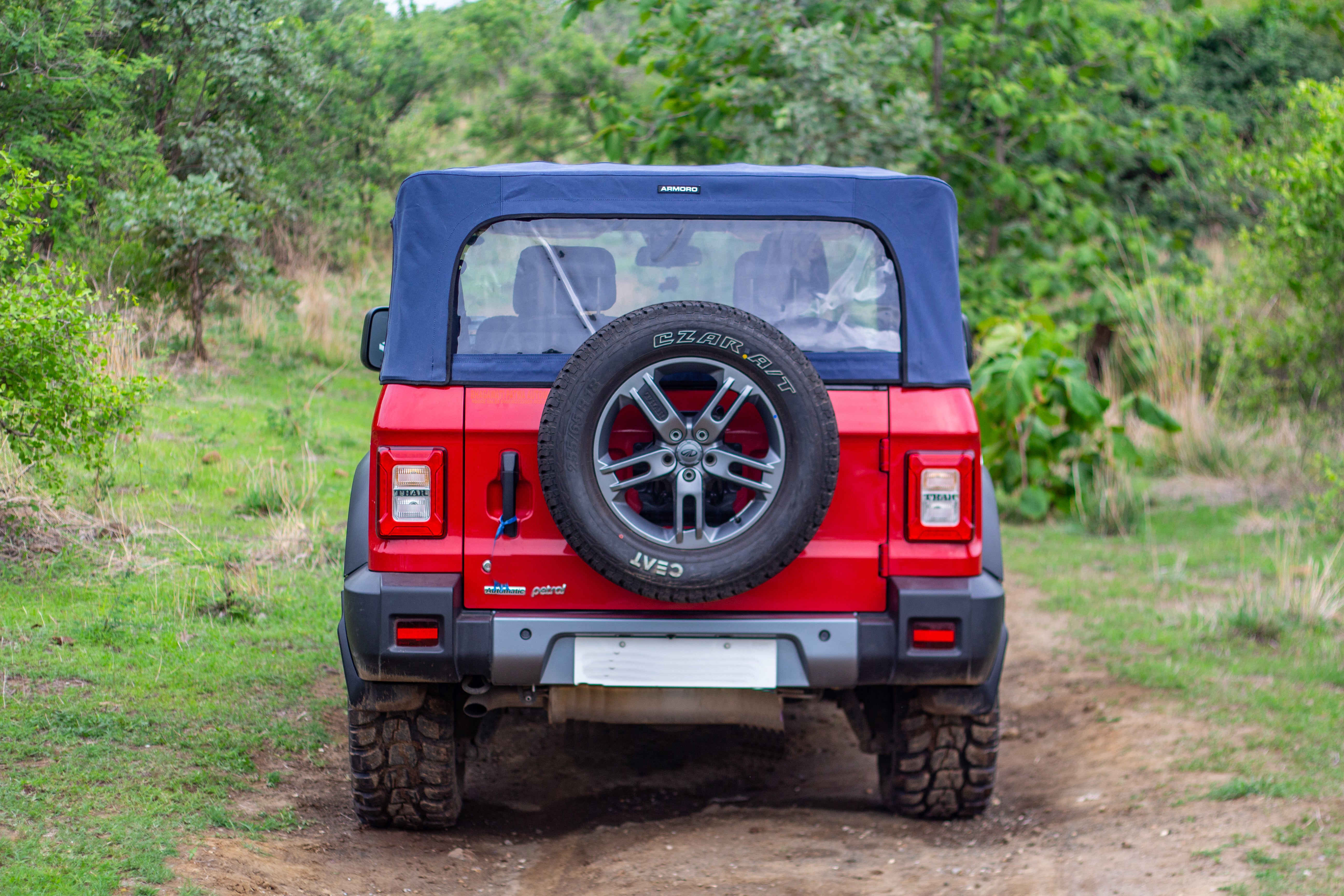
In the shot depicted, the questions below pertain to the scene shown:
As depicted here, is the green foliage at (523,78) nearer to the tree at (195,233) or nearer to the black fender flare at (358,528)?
the tree at (195,233)

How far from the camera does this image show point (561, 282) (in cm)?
393

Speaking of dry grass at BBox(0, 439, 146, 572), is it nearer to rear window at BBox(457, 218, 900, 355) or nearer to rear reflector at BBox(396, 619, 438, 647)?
rear reflector at BBox(396, 619, 438, 647)

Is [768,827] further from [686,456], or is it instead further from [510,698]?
[686,456]

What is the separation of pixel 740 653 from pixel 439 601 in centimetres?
85

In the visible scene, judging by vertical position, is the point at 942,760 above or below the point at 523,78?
below

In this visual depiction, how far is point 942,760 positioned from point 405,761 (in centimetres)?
169

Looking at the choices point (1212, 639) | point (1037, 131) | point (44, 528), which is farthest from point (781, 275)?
point (1037, 131)

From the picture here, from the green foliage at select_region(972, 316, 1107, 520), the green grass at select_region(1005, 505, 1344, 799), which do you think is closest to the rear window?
the green grass at select_region(1005, 505, 1344, 799)

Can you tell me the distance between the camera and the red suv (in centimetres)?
344

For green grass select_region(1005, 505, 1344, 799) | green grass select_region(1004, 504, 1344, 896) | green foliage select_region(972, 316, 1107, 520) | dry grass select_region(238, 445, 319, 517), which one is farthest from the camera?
green foliage select_region(972, 316, 1107, 520)

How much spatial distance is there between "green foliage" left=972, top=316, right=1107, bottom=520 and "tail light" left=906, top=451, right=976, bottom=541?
5642 millimetres

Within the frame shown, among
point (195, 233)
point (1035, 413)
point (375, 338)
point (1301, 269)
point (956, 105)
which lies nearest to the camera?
point (375, 338)

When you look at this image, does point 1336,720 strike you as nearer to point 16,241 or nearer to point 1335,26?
point 16,241

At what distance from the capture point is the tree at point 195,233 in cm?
1005
